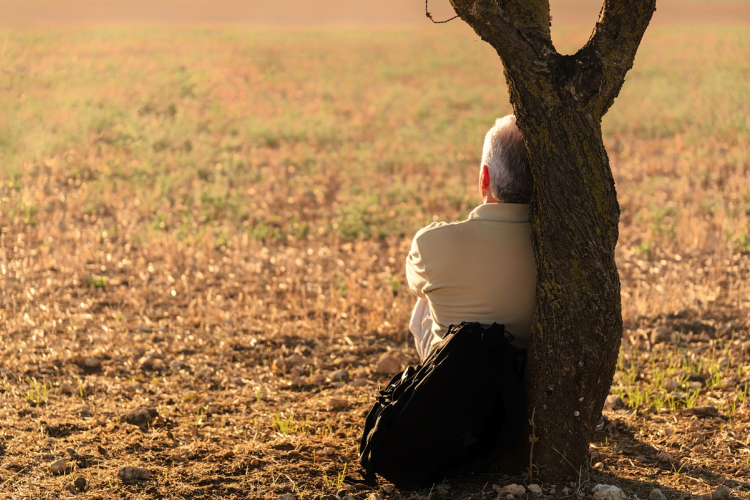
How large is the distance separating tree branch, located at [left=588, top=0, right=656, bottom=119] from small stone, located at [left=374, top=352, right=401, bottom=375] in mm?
2742

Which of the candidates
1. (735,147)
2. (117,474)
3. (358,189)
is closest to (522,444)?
(117,474)

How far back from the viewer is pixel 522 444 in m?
4.03

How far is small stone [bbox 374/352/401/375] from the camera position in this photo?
5922mm

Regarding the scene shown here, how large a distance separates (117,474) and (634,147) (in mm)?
12037

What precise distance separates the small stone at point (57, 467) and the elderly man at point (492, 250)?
2.06m

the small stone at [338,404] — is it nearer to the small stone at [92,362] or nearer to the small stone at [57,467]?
the small stone at [57,467]

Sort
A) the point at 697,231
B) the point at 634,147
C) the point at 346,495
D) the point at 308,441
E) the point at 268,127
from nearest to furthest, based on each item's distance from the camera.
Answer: the point at 346,495
the point at 308,441
the point at 697,231
the point at 634,147
the point at 268,127

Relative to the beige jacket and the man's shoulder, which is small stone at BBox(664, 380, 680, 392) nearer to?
the beige jacket

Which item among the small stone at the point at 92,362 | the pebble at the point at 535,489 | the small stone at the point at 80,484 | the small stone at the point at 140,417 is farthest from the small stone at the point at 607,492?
the small stone at the point at 92,362

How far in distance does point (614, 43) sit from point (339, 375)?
3076 mm

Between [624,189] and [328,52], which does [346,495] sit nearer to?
[624,189]

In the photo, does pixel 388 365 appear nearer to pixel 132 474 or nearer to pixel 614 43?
pixel 132 474

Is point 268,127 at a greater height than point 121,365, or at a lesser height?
A: greater

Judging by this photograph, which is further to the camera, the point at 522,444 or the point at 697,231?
the point at 697,231
